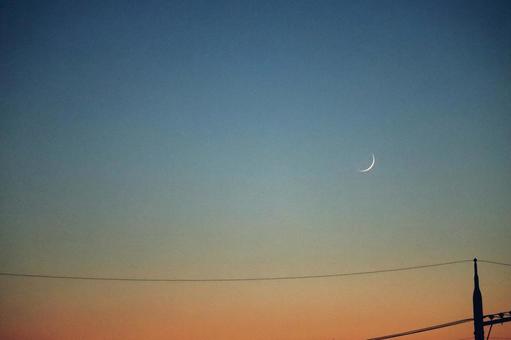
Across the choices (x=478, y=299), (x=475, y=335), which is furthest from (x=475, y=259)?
(x=475, y=335)

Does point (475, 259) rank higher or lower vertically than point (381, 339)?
higher

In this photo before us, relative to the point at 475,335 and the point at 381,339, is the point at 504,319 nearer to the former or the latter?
the point at 475,335

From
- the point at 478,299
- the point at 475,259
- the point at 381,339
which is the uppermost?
the point at 475,259

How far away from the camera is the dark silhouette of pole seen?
37.8 metres

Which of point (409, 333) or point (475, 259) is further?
point (475, 259)

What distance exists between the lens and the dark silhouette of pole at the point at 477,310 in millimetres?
37844

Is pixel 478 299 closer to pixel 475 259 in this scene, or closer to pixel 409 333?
pixel 475 259

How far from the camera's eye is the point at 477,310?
129 feet

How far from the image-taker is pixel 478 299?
40125 mm

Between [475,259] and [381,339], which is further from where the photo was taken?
[475,259]

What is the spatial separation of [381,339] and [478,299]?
27.8 ft

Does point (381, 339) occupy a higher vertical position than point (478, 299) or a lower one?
lower

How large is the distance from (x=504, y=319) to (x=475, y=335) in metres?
2.57

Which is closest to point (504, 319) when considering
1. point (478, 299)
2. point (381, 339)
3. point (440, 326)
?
point (478, 299)
